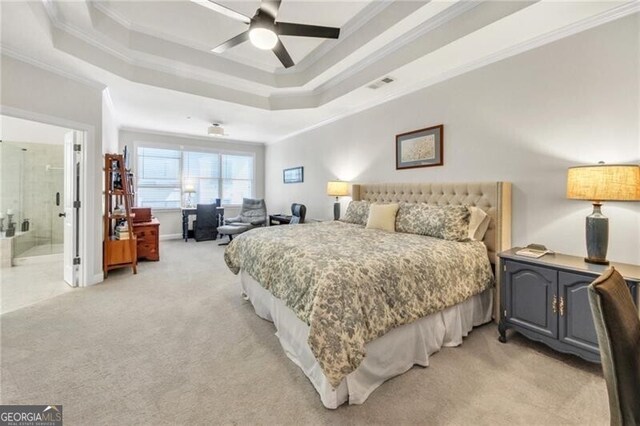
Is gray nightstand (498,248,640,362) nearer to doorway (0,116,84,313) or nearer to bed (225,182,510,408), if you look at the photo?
bed (225,182,510,408)

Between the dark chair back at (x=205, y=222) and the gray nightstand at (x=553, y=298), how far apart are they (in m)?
6.24

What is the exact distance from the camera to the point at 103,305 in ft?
10.1

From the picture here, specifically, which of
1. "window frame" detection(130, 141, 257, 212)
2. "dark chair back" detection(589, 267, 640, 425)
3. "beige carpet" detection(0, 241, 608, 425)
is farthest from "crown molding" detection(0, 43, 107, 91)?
"dark chair back" detection(589, 267, 640, 425)

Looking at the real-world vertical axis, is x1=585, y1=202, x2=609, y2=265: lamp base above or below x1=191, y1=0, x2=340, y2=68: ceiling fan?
below

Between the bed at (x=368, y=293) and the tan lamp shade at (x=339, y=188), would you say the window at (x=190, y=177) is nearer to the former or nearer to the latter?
the tan lamp shade at (x=339, y=188)

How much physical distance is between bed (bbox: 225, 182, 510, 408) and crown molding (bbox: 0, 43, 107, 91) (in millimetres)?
3008

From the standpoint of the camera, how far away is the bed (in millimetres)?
1627

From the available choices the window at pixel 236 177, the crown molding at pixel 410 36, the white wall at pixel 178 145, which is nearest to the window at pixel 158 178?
the white wall at pixel 178 145

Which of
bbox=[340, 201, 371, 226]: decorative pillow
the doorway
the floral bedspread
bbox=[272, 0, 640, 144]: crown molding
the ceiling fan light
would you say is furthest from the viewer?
bbox=[340, 201, 371, 226]: decorative pillow

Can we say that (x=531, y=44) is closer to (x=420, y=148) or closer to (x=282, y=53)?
(x=420, y=148)

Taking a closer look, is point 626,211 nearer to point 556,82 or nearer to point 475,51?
point 556,82

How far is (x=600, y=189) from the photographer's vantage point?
6.33ft

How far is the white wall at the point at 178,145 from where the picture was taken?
6.61 m

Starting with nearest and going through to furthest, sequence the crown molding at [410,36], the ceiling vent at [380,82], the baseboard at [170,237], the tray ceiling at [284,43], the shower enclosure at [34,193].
Result: 1. the tray ceiling at [284,43]
2. the crown molding at [410,36]
3. the ceiling vent at [380,82]
4. the shower enclosure at [34,193]
5. the baseboard at [170,237]
